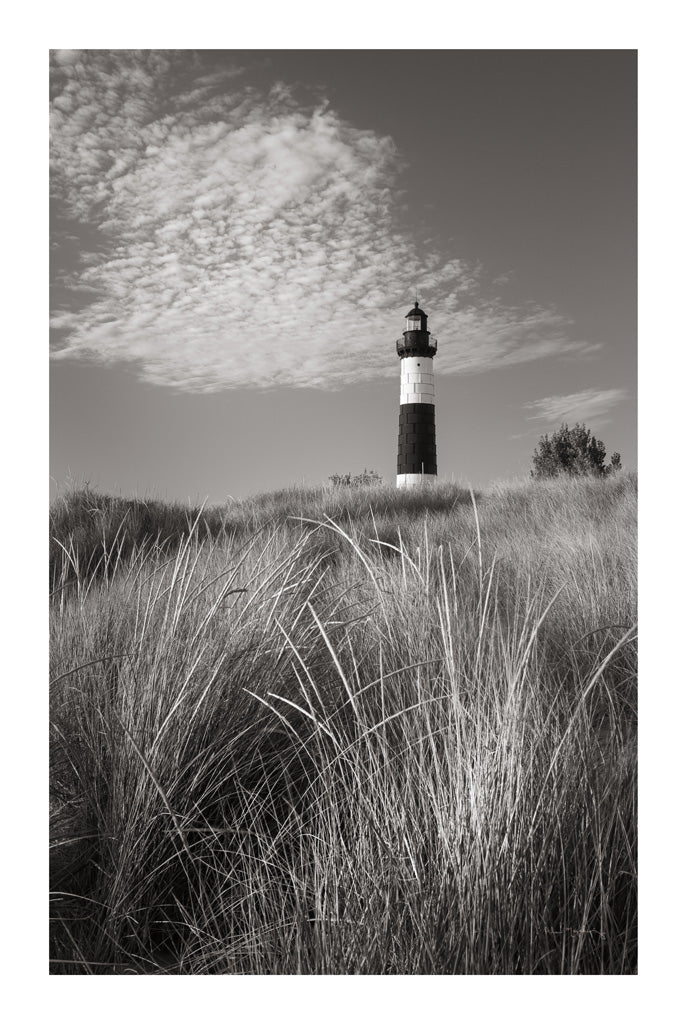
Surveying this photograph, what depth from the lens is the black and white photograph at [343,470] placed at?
45.5 inches

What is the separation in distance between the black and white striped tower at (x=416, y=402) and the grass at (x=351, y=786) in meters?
0.65

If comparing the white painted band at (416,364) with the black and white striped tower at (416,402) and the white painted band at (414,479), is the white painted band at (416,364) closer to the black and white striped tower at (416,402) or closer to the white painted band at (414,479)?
the black and white striped tower at (416,402)

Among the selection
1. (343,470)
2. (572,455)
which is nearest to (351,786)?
(343,470)

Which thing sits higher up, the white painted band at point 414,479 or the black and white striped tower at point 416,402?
the black and white striped tower at point 416,402

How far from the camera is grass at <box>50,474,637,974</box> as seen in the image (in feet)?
3.58

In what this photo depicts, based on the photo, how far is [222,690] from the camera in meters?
1.58

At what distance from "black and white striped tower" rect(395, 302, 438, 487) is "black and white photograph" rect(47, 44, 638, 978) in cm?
4

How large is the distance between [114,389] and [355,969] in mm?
1517

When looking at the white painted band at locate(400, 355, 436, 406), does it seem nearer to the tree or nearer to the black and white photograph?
the black and white photograph

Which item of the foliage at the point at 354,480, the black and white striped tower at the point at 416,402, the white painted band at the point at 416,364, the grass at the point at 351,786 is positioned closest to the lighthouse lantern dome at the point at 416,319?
the black and white striped tower at the point at 416,402
